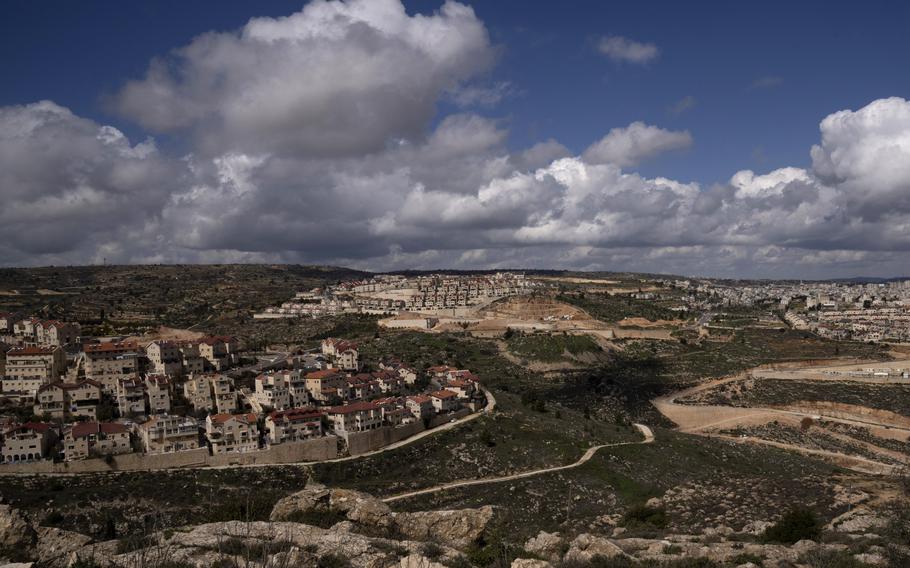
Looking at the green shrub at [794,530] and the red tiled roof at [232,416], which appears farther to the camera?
the red tiled roof at [232,416]

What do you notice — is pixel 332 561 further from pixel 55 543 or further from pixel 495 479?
pixel 495 479

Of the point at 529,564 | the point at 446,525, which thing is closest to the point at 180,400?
the point at 446,525

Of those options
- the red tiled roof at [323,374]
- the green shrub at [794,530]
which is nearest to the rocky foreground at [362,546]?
the green shrub at [794,530]

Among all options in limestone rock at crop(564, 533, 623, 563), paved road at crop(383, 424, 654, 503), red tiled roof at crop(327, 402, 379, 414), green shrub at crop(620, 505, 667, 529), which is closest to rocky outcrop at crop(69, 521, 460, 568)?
limestone rock at crop(564, 533, 623, 563)

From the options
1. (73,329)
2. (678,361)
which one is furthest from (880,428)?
(73,329)

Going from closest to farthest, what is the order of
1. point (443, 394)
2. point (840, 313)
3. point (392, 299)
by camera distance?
point (443, 394)
point (392, 299)
point (840, 313)

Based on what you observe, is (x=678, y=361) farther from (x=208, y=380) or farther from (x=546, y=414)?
(x=208, y=380)

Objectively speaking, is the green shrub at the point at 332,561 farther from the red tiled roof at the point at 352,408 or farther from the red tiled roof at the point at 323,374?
the red tiled roof at the point at 323,374
